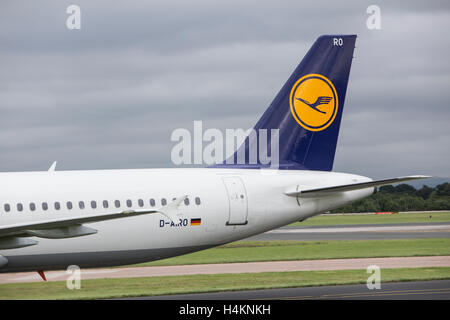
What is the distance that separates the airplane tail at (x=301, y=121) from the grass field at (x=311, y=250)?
1095cm

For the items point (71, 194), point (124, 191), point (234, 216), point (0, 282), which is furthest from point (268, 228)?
point (0, 282)

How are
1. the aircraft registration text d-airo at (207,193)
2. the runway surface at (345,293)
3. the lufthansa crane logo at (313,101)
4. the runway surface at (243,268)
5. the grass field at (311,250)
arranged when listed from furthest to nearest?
the grass field at (311,250) → the runway surface at (243,268) → the lufthansa crane logo at (313,101) → the runway surface at (345,293) → the aircraft registration text d-airo at (207,193)

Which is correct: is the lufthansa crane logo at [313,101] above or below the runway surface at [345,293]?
above

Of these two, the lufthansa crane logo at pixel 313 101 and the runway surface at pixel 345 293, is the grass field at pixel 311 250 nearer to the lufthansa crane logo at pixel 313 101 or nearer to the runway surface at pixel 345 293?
the runway surface at pixel 345 293

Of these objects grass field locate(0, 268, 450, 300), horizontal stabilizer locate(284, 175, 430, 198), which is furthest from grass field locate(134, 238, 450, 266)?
horizontal stabilizer locate(284, 175, 430, 198)

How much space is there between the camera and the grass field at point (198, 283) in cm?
2677

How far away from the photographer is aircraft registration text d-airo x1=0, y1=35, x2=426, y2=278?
23375mm

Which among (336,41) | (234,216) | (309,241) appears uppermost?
(336,41)

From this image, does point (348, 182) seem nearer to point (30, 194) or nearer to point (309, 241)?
point (30, 194)

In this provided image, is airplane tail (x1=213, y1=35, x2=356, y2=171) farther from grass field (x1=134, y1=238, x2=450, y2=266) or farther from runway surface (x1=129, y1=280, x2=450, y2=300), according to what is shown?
grass field (x1=134, y1=238, x2=450, y2=266)

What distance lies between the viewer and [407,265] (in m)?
33.9

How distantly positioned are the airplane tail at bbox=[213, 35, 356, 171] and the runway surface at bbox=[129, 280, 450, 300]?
474 cm

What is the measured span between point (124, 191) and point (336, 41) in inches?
404

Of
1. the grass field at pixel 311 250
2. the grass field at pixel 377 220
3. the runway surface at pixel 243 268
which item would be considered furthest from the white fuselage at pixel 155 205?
the grass field at pixel 377 220
